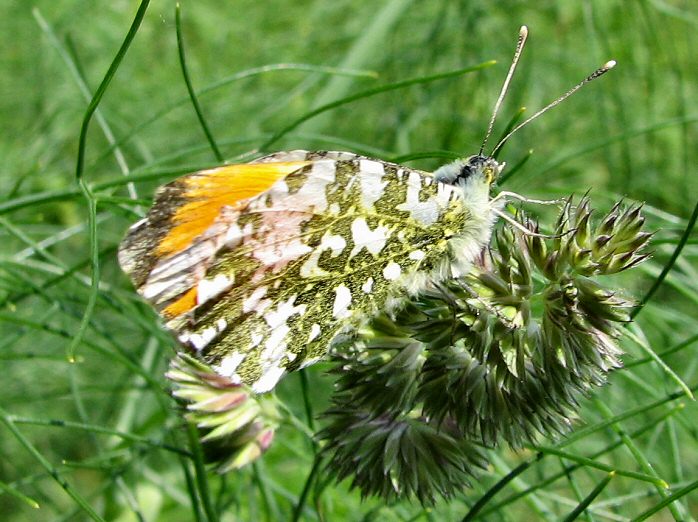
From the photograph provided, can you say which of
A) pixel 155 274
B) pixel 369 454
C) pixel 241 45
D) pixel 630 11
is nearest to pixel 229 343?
pixel 155 274

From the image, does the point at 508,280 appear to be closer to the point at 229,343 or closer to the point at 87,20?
the point at 229,343

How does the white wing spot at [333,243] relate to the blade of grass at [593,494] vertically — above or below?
above

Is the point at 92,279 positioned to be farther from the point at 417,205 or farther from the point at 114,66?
the point at 417,205

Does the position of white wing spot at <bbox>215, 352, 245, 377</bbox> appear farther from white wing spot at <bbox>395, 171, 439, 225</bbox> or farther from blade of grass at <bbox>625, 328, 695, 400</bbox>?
blade of grass at <bbox>625, 328, 695, 400</bbox>

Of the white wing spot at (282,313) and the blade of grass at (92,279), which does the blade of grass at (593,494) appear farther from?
the blade of grass at (92,279)

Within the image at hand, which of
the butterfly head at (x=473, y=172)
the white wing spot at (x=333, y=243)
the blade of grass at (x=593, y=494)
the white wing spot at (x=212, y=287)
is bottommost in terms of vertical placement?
the blade of grass at (x=593, y=494)

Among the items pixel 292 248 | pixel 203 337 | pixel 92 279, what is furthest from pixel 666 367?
pixel 92 279

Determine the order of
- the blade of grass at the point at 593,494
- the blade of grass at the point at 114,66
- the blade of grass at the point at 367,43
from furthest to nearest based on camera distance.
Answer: the blade of grass at the point at 367,43 < the blade of grass at the point at 114,66 < the blade of grass at the point at 593,494

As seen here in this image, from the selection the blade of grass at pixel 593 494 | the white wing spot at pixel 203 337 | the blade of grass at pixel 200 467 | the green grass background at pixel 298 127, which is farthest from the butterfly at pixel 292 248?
the green grass background at pixel 298 127
